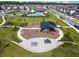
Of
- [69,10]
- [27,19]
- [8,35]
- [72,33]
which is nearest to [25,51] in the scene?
[8,35]

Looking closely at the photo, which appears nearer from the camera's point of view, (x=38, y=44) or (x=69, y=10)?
(x=38, y=44)

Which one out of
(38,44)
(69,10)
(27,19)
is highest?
(69,10)

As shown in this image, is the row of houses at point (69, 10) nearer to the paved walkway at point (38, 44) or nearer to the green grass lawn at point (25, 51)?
the green grass lawn at point (25, 51)

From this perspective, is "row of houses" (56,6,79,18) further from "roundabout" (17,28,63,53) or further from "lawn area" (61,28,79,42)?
"roundabout" (17,28,63,53)

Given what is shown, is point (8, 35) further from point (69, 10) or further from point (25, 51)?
point (69, 10)

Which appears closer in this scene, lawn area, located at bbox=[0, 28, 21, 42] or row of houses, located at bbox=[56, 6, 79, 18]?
lawn area, located at bbox=[0, 28, 21, 42]

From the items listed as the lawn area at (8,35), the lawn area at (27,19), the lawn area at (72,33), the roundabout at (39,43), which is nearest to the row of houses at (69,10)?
the lawn area at (27,19)

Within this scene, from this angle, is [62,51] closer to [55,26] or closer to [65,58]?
[65,58]

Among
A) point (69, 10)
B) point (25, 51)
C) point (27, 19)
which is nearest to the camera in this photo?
point (25, 51)

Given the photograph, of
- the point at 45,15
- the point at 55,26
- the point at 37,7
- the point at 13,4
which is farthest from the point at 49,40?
the point at 13,4

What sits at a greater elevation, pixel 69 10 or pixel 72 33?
pixel 69 10

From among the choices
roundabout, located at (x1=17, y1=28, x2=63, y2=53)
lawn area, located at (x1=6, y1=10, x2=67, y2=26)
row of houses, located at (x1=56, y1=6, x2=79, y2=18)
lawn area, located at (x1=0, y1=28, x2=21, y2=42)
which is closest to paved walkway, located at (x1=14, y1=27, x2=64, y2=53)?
roundabout, located at (x1=17, y1=28, x2=63, y2=53)
